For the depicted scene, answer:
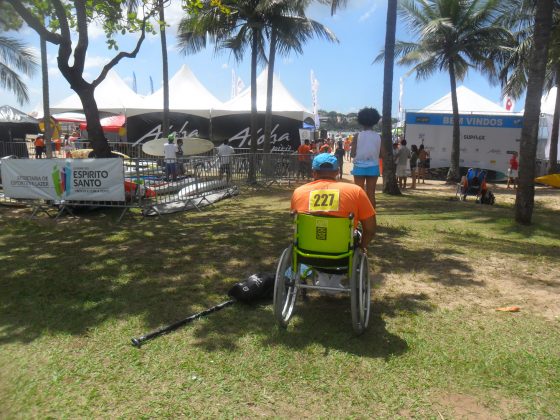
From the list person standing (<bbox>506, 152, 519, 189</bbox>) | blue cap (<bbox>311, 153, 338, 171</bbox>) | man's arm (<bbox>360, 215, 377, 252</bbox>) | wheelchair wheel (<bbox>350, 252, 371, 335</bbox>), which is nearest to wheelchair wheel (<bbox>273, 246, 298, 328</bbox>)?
wheelchair wheel (<bbox>350, 252, 371, 335</bbox>)

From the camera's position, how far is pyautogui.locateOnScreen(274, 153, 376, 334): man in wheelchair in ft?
12.8

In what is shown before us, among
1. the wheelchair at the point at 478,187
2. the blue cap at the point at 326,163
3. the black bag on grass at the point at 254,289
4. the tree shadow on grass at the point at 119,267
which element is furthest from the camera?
the wheelchair at the point at 478,187

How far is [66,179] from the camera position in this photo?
9.95m

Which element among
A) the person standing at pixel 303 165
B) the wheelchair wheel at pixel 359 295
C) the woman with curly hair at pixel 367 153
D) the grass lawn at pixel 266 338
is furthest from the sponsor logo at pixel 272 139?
the wheelchair wheel at pixel 359 295

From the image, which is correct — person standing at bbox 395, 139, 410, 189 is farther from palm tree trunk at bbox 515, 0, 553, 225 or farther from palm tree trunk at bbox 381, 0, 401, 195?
palm tree trunk at bbox 515, 0, 553, 225

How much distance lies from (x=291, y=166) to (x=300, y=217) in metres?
13.7

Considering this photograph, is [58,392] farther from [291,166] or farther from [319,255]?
[291,166]

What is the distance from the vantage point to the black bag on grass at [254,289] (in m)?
4.73

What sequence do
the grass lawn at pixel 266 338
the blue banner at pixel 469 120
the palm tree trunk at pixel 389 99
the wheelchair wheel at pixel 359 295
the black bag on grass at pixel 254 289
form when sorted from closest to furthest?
the grass lawn at pixel 266 338
the wheelchair wheel at pixel 359 295
the black bag on grass at pixel 254 289
the palm tree trunk at pixel 389 99
the blue banner at pixel 469 120

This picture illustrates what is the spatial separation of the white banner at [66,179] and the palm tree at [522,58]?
1548 cm

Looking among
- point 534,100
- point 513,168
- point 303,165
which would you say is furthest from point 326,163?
point 513,168

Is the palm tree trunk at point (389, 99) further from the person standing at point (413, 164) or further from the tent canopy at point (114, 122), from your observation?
the tent canopy at point (114, 122)

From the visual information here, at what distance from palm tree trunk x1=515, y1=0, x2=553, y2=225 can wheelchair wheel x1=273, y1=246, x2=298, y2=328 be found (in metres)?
6.82

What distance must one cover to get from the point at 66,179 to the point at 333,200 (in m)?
7.67
